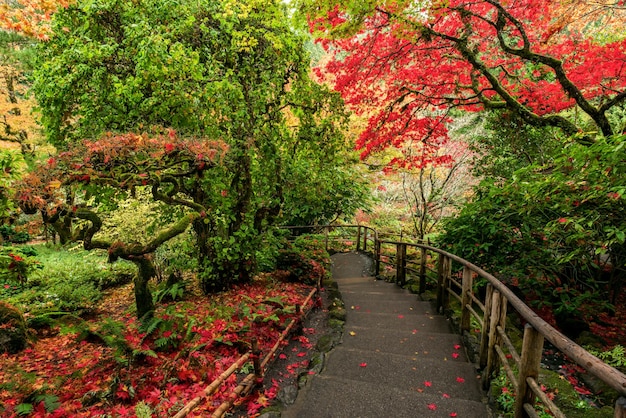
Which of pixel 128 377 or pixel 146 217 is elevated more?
pixel 146 217

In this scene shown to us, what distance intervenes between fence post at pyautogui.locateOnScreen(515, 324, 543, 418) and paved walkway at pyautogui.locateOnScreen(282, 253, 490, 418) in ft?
1.91

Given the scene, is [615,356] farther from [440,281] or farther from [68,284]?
[68,284]

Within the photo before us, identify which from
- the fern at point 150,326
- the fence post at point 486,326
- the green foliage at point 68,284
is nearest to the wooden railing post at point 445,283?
the fence post at point 486,326

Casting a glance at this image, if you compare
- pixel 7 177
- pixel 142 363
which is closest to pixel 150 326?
pixel 142 363

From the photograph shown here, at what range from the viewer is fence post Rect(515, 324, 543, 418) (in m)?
2.50

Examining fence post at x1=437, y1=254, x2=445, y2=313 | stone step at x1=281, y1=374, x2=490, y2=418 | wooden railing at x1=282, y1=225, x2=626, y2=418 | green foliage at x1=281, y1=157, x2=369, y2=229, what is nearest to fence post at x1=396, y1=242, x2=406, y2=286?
fence post at x1=437, y1=254, x2=445, y2=313

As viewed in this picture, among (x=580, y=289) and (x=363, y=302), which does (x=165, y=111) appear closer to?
(x=363, y=302)

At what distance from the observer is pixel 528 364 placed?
254 centimetres

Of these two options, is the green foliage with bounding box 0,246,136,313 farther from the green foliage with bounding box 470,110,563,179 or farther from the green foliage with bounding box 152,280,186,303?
the green foliage with bounding box 470,110,563,179

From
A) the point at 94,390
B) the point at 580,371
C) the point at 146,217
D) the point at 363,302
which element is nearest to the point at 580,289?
the point at 580,371

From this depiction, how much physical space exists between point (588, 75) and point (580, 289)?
15.8 ft

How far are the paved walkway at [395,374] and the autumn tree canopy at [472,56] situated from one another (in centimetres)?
405

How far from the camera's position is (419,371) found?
3920 mm

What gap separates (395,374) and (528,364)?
1.70 m
